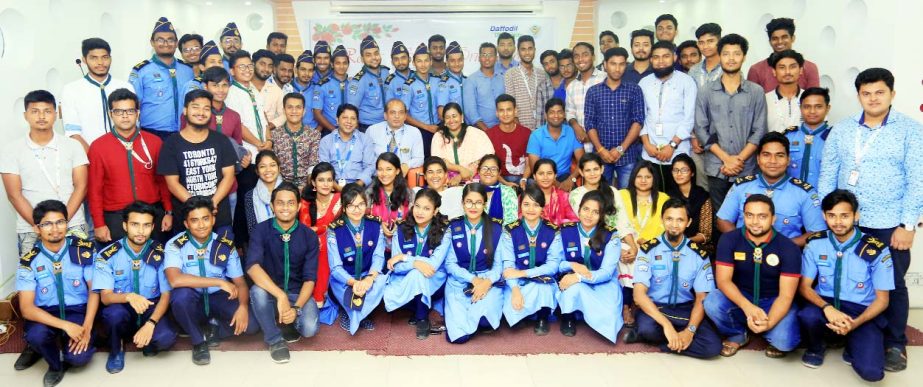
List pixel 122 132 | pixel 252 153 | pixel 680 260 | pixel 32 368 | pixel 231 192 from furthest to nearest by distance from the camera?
pixel 252 153 < pixel 231 192 < pixel 122 132 < pixel 680 260 < pixel 32 368

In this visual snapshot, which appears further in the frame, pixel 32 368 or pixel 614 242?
pixel 614 242

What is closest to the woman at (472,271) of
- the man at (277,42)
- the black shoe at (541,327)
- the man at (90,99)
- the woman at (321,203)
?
the black shoe at (541,327)

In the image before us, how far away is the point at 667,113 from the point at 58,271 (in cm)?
391

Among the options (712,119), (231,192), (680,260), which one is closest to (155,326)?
(231,192)

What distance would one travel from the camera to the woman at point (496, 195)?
4652 millimetres

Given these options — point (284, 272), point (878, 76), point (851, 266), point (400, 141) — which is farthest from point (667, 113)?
point (284, 272)

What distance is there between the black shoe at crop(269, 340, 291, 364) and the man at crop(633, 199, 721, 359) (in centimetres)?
196

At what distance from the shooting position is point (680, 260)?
3.87 metres

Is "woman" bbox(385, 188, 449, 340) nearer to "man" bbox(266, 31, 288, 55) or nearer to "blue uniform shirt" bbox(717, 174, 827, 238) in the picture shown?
"blue uniform shirt" bbox(717, 174, 827, 238)

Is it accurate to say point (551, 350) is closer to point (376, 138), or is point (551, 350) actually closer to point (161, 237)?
point (376, 138)

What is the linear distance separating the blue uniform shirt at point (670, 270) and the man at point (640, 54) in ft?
5.73

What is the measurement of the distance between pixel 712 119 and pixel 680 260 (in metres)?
1.23

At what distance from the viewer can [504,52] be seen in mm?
5910

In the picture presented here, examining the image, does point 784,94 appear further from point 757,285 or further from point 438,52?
point 438,52
